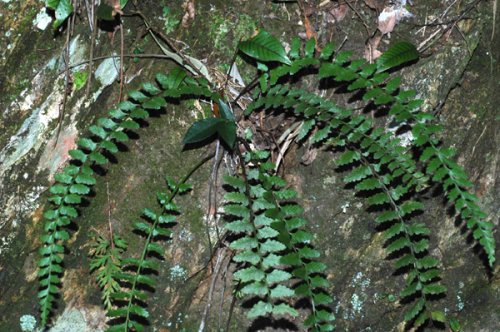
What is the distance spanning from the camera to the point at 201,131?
3096 millimetres

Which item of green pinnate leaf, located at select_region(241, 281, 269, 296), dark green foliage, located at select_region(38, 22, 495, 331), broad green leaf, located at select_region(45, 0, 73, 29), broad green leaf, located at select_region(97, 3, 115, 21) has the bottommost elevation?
green pinnate leaf, located at select_region(241, 281, 269, 296)

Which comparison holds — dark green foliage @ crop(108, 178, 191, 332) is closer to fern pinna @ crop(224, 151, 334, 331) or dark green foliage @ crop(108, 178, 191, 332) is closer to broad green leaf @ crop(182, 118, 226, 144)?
broad green leaf @ crop(182, 118, 226, 144)

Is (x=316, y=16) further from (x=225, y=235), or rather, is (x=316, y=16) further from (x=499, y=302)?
(x=499, y=302)

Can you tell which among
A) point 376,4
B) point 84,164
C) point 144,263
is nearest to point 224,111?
point 84,164

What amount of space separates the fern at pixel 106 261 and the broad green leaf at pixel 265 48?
1.26 m

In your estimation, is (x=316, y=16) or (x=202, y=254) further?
(x=316, y=16)

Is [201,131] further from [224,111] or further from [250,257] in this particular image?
[250,257]

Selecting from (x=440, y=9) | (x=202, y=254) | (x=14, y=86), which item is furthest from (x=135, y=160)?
(x=440, y=9)

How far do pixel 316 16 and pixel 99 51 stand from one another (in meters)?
1.34

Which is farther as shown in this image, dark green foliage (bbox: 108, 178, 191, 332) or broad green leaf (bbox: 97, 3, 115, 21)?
broad green leaf (bbox: 97, 3, 115, 21)

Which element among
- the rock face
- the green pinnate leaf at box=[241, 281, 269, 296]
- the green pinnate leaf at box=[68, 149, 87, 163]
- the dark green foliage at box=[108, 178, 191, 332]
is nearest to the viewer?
the green pinnate leaf at box=[241, 281, 269, 296]

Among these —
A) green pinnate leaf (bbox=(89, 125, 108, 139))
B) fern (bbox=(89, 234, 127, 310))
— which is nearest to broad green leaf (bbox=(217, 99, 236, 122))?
green pinnate leaf (bbox=(89, 125, 108, 139))

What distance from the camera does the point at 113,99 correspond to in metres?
3.53

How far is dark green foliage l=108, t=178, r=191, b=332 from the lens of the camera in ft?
9.52
